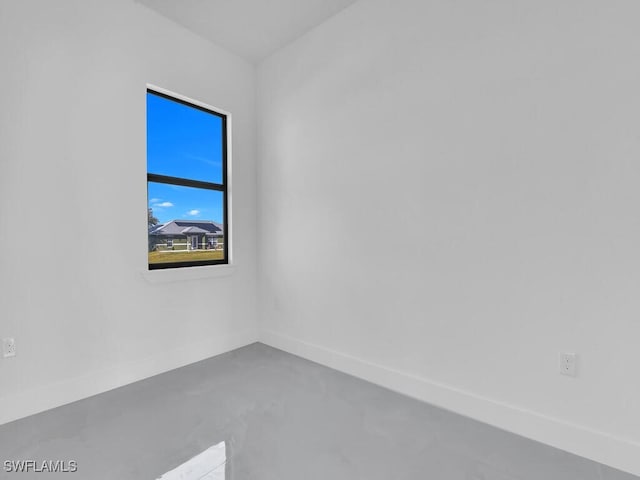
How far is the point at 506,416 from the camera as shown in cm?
173

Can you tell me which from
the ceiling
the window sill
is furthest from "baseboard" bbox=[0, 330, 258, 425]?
the ceiling

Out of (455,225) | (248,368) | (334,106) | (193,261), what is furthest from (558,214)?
(193,261)

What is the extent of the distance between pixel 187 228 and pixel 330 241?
1.29 m

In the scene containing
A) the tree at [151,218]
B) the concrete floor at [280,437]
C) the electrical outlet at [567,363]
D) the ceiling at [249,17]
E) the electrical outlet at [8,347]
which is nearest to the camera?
the concrete floor at [280,437]

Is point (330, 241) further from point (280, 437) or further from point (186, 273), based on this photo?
point (280, 437)

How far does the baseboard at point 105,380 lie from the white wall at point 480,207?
87cm

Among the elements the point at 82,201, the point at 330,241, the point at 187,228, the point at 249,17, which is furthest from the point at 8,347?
the point at 249,17

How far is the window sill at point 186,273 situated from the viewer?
2.42 metres

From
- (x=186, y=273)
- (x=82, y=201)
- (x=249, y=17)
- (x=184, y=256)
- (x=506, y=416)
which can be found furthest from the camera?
(x=184, y=256)

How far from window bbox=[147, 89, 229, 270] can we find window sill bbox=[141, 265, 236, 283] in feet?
0.36

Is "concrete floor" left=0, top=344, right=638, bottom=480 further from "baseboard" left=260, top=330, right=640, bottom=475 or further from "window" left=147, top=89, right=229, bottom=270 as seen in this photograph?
"window" left=147, top=89, right=229, bottom=270

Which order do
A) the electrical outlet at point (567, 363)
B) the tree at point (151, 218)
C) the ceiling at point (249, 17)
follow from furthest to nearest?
1. the tree at point (151, 218)
2. the ceiling at point (249, 17)
3. the electrical outlet at point (567, 363)

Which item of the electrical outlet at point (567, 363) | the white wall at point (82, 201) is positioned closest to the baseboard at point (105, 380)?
the white wall at point (82, 201)

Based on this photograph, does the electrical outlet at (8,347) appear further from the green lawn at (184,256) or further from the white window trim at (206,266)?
the green lawn at (184,256)
